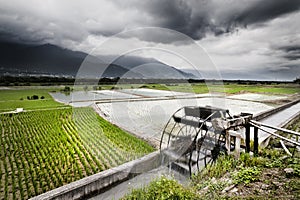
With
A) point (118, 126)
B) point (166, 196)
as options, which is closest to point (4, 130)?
point (118, 126)

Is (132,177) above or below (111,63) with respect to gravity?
below

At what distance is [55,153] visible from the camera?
8.01m

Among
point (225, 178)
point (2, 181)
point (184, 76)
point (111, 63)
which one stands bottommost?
point (2, 181)

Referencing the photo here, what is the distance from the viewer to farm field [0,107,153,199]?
5.83m

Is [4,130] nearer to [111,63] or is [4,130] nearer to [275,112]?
[111,63]

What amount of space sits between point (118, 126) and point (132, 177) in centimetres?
669

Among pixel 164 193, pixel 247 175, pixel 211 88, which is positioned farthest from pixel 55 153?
pixel 211 88

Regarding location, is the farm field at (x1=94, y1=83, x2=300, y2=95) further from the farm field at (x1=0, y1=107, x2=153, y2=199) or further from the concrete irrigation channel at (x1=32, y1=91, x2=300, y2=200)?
the farm field at (x1=0, y1=107, x2=153, y2=199)

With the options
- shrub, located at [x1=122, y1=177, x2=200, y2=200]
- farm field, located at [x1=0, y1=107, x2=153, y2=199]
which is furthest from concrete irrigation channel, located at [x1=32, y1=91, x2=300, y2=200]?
farm field, located at [x1=0, y1=107, x2=153, y2=199]

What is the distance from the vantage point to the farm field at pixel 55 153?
19.1ft

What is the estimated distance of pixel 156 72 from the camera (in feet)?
18.9

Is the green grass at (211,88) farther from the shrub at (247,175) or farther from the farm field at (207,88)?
the shrub at (247,175)

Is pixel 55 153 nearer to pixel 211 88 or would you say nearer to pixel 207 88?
pixel 211 88

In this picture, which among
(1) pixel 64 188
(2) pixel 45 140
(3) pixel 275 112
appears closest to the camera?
(1) pixel 64 188
